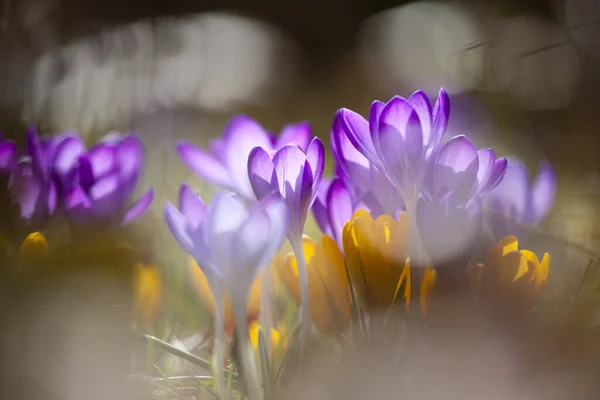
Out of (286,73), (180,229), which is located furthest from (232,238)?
(286,73)

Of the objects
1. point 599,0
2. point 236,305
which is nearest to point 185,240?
point 236,305

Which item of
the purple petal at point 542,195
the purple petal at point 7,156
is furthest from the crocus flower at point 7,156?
the purple petal at point 542,195

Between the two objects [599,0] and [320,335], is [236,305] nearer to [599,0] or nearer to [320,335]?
[320,335]

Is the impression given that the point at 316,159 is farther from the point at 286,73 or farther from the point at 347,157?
the point at 286,73

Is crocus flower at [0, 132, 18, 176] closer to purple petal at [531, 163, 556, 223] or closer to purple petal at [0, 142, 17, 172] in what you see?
purple petal at [0, 142, 17, 172]

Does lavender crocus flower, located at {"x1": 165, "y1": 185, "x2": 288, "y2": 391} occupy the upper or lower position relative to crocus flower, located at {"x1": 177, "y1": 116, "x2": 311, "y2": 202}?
lower

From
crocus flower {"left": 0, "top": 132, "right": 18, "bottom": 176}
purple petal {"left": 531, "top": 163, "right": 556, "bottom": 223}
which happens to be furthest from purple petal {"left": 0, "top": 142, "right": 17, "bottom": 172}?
purple petal {"left": 531, "top": 163, "right": 556, "bottom": 223}

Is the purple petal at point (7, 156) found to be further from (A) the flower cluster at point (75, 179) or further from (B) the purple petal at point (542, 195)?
(B) the purple petal at point (542, 195)
